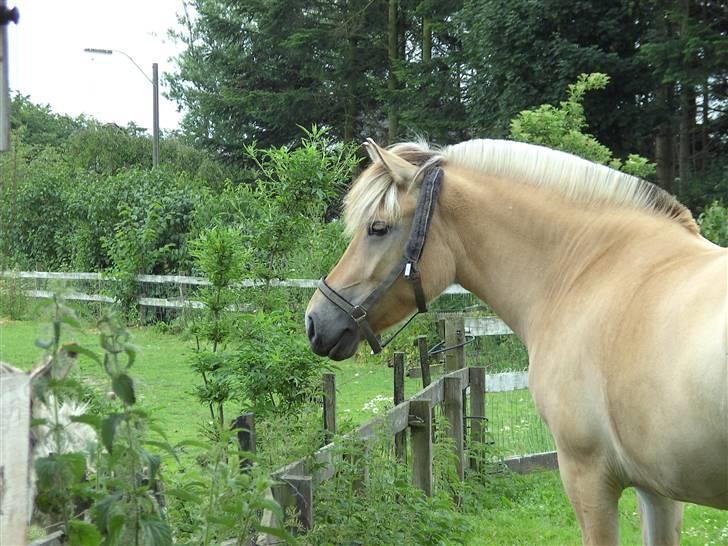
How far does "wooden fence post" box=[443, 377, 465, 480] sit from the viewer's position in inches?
228

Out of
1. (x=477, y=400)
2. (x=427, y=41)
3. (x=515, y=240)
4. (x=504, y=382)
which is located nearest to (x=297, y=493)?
(x=515, y=240)

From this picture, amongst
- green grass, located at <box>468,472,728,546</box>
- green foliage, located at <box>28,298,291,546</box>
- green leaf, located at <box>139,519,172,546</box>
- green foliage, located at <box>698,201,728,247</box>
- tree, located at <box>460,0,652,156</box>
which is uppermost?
tree, located at <box>460,0,652,156</box>

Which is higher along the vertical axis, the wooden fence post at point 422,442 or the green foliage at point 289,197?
the green foliage at point 289,197

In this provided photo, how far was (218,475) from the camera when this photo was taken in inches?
84.7

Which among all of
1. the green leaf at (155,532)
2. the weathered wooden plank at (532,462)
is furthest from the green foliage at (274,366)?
the weathered wooden plank at (532,462)

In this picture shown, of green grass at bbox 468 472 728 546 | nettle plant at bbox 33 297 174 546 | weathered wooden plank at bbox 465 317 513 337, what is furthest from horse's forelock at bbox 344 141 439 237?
weathered wooden plank at bbox 465 317 513 337

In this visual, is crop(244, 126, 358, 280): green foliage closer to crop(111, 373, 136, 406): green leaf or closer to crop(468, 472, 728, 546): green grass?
crop(468, 472, 728, 546): green grass

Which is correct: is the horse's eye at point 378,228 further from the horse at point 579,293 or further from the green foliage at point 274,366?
the green foliage at point 274,366

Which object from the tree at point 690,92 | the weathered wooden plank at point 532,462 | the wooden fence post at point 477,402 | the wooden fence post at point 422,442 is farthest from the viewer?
the tree at point 690,92

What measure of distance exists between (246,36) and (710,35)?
16693 millimetres

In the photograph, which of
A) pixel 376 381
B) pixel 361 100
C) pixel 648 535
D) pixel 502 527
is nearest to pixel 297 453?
pixel 648 535

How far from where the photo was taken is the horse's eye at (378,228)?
11.5ft

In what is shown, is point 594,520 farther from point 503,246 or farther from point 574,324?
point 503,246

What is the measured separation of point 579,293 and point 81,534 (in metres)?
2.17
